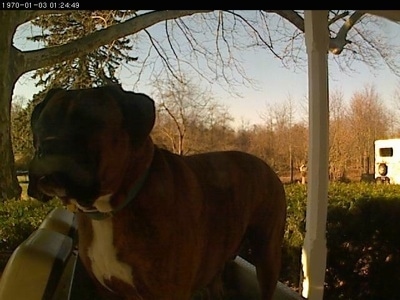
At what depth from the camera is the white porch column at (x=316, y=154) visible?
3.89 ft

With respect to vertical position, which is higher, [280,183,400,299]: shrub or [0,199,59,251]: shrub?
[0,199,59,251]: shrub

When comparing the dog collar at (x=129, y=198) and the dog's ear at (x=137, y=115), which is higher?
the dog's ear at (x=137, y=115)

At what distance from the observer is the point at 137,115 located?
2.12 ft

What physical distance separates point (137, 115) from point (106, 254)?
0.72ft

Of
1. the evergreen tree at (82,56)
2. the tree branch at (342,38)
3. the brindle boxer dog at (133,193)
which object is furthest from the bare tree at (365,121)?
the evergreen tree at (82,56)

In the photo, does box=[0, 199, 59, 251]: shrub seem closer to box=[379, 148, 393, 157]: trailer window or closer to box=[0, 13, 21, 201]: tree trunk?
box=[0, 13, 21, 201]: tree trunk

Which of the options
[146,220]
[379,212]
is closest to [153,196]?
[146,220]

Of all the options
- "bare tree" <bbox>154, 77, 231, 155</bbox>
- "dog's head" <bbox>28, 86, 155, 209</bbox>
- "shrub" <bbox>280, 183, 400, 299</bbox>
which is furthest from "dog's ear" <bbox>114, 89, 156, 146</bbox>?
"shrub" <bbox>280, 183, 400, 299</bbox>

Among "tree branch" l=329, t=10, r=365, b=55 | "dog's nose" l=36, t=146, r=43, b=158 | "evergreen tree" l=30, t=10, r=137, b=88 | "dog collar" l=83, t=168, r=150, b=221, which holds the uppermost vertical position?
"tree branch" l=329, t=10, r=365, b=55

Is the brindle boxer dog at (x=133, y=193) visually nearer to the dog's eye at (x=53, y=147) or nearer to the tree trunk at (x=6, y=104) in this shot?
the dog's eye at (x=53, y=147)

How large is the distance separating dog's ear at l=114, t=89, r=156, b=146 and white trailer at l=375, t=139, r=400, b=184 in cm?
94

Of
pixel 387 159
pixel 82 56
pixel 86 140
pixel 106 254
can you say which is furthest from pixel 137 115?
pixel 387 159

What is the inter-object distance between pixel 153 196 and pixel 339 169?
29.7 inches

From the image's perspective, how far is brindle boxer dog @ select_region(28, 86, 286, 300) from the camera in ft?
2.01
